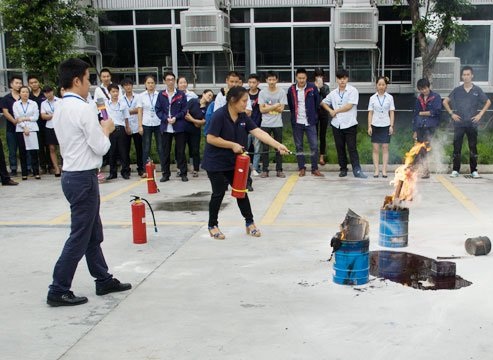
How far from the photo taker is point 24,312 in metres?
5.37

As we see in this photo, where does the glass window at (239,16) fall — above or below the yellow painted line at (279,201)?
above

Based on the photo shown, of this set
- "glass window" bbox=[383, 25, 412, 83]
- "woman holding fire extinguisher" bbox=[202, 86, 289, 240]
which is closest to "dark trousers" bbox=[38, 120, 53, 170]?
"woman holding fire extinguisher" bbox=[202, 86, 289, 240]

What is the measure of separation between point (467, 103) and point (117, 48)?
11.6 meters

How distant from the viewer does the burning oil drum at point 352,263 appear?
5762 mm

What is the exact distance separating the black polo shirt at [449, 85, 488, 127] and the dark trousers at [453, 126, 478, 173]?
4.8 inches

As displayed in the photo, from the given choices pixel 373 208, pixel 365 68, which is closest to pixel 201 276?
pixel 373 208

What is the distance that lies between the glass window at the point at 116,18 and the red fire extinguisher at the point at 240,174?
43.7 feet

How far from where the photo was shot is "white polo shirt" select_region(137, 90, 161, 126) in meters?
12.5

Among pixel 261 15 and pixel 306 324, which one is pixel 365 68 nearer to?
pixel 261 15

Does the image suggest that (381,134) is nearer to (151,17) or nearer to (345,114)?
(345,114)

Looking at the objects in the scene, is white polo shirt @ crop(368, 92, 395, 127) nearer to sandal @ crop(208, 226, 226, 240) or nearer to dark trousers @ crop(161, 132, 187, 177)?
dark trousers @ crop(161, 132, 187, 177)

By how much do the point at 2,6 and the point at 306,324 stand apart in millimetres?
12486

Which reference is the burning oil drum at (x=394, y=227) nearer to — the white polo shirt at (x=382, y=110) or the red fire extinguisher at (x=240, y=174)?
the red fire extinguisher at (x=240, y=174)

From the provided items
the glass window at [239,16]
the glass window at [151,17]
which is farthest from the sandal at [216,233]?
the glass window at [151,17]
